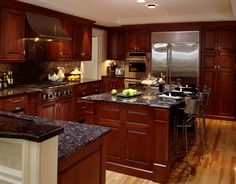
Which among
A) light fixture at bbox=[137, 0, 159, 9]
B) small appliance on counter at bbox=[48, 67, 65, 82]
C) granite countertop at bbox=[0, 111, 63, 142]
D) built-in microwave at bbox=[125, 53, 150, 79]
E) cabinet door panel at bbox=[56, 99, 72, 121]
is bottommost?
cabinet door panel at bbox=[56, 99, 72, 121]

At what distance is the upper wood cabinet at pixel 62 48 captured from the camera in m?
5.71

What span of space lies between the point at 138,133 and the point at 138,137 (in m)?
0.05

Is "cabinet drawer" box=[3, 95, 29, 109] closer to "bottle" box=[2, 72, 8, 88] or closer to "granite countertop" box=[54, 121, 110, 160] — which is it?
"bottle" box=[2, 72, 8, 88]

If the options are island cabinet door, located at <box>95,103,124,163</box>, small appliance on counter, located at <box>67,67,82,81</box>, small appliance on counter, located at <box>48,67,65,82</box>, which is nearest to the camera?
island cabinet door, located at <box>95,103,124,163</box>

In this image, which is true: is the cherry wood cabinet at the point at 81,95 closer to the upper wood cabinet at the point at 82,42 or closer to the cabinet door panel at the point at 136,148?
the upper wood cabinet at the point at 82,42

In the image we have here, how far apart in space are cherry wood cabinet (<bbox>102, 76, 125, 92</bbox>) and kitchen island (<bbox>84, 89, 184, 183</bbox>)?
408 cm

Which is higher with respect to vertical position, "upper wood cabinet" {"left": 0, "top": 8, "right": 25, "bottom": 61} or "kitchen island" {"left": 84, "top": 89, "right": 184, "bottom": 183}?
"upper wood cabinet" {"left": 0, "top": 8, "right": 25, "bottom": 61}

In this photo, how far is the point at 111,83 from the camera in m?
8.02

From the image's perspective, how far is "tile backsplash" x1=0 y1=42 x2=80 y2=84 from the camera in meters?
5.21

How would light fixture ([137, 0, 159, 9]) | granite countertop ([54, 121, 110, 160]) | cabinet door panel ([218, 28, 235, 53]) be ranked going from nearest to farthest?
1. granite countertop ([54, 121, 110, 160])
2. light fixture ([137, 0, 159, 9])
3. cabinet door panel ([218, 28, 235, 53])

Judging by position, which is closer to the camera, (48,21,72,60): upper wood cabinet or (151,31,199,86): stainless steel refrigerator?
(48,21,72,60): upper wood cabinet

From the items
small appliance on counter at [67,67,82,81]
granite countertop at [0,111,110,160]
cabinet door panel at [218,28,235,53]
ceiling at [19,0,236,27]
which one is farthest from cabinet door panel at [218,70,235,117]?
granite countertop at [0,111,110,160]

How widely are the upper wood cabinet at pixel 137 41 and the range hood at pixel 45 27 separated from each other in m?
2.77

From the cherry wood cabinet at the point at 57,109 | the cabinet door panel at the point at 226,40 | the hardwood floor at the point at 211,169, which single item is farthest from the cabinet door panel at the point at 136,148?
the cabinet door panel at the point at 226,40
